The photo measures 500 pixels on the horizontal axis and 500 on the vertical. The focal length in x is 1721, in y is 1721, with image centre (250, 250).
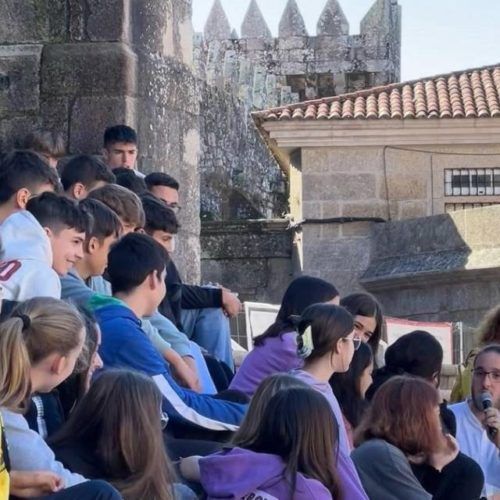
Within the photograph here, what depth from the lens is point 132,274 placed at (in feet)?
21.9

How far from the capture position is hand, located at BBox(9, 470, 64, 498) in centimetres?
523

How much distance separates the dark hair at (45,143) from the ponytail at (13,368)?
130 inches

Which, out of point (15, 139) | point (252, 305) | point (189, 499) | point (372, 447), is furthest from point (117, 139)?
point (252, 305)

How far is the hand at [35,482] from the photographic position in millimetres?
5230

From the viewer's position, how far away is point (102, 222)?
698 cm

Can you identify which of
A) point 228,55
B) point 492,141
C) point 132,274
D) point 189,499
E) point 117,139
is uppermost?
point 228,55

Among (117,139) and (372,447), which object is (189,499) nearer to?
(372,447)

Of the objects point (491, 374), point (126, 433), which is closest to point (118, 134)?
point (491, 374)

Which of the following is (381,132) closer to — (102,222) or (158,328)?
(158,328)

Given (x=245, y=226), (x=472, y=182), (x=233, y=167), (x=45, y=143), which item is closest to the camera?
(x=45, y=143)

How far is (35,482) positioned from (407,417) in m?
1.81

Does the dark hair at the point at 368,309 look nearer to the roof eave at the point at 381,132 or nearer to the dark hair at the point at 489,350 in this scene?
the dark hair at the point at 489,350

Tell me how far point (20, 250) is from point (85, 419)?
1.11 metres

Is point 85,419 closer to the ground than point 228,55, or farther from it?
closer to the ground
